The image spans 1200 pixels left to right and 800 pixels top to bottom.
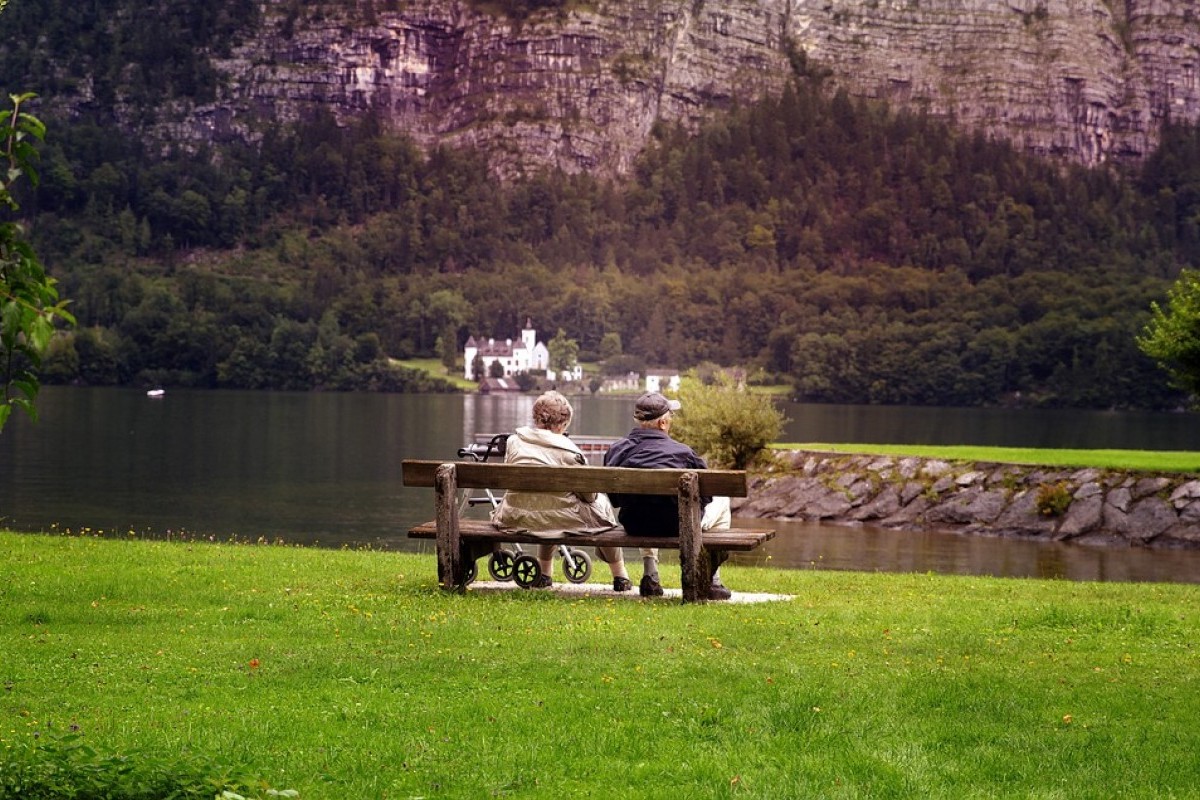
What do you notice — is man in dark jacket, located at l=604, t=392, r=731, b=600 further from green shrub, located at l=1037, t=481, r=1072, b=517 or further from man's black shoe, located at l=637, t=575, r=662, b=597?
green shrub, located at l=1037, t=481, r=1072, b=517

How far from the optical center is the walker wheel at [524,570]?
1260 centimetres

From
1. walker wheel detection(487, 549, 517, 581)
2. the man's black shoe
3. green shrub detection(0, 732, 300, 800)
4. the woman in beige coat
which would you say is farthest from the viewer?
walker wheel detection(487, 549, 517, 581)

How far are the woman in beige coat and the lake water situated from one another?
39.3 ft

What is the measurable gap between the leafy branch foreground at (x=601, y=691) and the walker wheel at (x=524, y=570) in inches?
25.0

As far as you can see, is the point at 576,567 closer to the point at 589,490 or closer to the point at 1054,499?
the point at 589,490

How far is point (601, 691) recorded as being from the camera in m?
7.96

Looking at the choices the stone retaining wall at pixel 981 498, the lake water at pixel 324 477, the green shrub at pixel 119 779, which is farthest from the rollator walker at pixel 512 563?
the stone retaining wall at pixel 981 498

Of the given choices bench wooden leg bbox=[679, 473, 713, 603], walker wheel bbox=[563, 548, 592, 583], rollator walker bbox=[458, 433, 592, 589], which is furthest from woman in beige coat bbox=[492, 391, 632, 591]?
walker wheel bbox=[563, 548, 592, 583]

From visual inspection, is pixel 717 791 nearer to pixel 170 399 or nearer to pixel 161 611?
pixel 161 611

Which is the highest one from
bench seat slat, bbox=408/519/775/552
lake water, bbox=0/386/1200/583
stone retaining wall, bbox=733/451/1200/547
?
bench seat slat, bbox=408/519/775/552

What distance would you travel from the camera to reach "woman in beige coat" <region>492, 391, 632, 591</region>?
466 inches

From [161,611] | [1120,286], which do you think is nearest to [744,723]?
[161,611]

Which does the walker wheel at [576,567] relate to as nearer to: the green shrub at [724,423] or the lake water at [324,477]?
the lake water at [324,477]

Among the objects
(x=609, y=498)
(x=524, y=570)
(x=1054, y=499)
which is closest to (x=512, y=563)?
(x=524, y=570)
